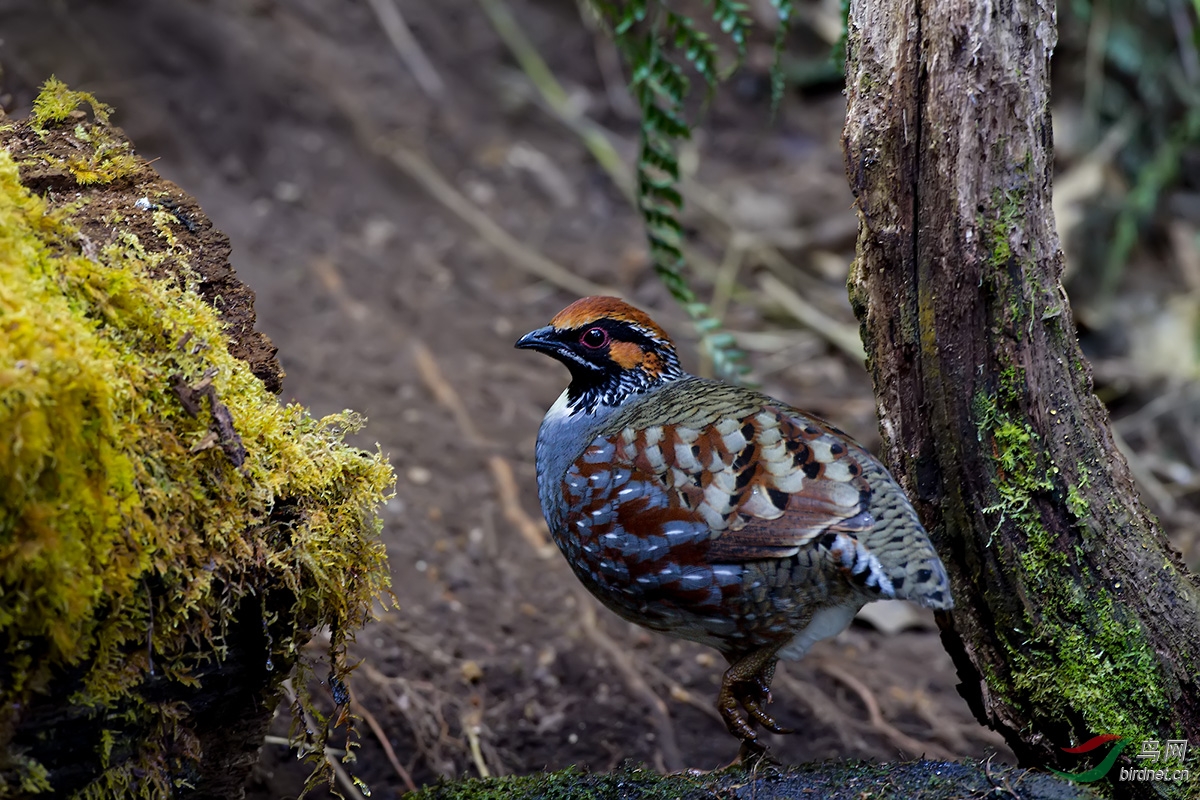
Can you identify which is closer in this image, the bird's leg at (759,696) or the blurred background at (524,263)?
the bird's leg at (759,696)

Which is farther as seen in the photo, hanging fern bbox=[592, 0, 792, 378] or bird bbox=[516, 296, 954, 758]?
hanging fern bbox=[592, 0, 792, 378]

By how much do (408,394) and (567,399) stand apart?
89.3 inches

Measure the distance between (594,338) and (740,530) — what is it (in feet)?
3.61

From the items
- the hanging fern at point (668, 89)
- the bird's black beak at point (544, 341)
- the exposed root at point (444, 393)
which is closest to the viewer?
the bird's black beak at point (544, 341)

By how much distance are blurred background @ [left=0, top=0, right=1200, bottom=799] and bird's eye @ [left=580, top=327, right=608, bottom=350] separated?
1041 millimetres

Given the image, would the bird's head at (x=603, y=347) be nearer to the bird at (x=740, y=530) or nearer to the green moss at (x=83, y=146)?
the bird at (x=740, y=530)

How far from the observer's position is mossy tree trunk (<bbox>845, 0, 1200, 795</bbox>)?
2834mm

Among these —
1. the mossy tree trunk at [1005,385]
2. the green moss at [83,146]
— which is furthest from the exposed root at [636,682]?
the green moss at [83,146]

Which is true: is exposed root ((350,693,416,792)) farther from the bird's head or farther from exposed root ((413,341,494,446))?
exposed root ((413,341,494,446))

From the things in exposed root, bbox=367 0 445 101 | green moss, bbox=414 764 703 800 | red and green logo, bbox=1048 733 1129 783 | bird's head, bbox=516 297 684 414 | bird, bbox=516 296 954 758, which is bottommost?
red and green logo, bbox=1048 733 1129 783

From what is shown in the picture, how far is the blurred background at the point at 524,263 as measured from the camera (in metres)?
4.33

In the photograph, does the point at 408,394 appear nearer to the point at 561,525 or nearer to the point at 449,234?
the point at 449,234

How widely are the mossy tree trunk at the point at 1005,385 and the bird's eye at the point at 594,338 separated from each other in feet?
3.45

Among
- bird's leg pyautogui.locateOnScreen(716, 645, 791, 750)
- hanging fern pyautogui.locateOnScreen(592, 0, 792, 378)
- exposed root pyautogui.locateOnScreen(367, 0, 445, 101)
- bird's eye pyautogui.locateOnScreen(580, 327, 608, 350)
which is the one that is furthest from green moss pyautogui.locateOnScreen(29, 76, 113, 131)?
exposed root pyautogui.locateOnScreen(367, 0, 445, 101)
